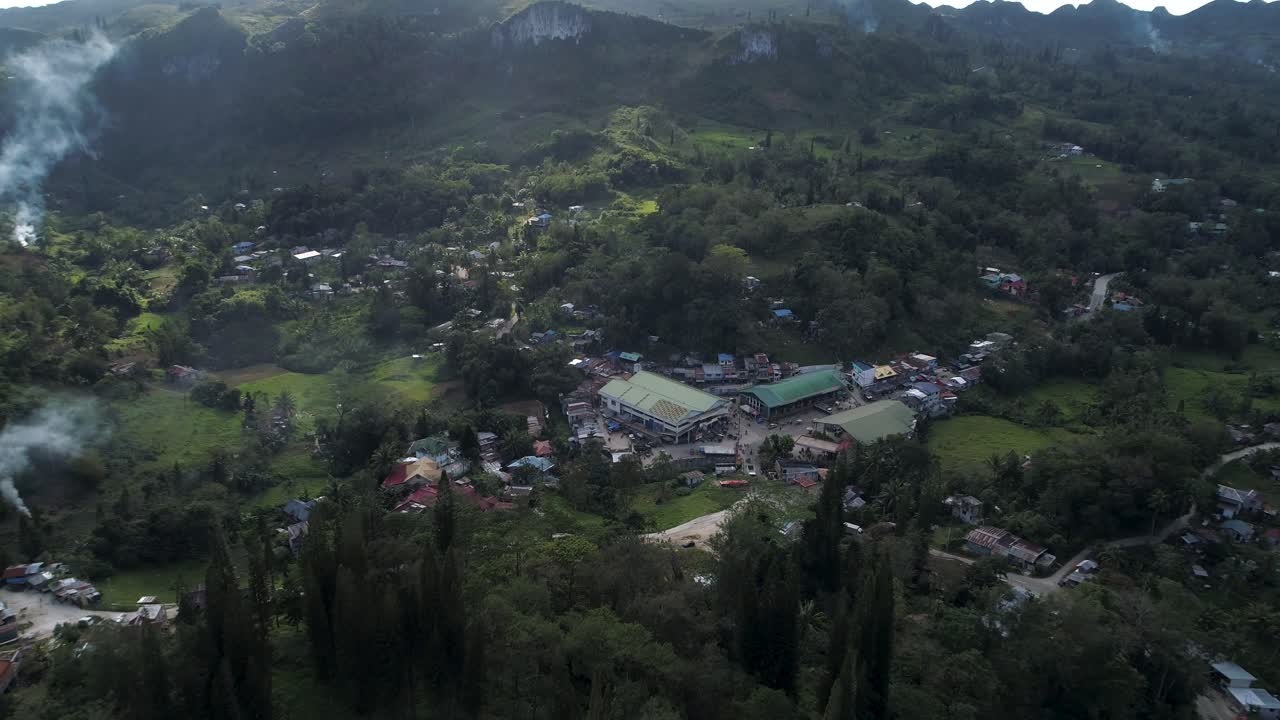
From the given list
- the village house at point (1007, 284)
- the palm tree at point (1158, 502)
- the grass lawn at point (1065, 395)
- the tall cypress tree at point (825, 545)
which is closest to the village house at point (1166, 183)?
the village house at point (1007, 284)

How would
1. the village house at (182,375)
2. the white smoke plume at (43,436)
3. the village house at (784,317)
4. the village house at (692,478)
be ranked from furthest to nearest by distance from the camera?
the village house at (784,317) → the village house at (182,375) → the village house at (692,478) → the white smoke plume at (43,436)

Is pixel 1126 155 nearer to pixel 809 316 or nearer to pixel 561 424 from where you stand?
pixel 809 316

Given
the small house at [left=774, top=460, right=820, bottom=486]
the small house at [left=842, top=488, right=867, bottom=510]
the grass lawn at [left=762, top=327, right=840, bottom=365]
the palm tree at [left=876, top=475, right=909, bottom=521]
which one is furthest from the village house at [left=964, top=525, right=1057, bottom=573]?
the grass lawn at [left=762, top=327, right=840, bottom=365]

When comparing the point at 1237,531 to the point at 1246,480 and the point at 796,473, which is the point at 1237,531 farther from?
the point at 796,473

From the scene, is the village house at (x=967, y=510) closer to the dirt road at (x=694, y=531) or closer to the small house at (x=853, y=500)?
the small house at (x=853, y=500)

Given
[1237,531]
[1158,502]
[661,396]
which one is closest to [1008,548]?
[1158,502]

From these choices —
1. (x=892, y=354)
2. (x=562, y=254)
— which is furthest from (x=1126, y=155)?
(x=562, y=254)
